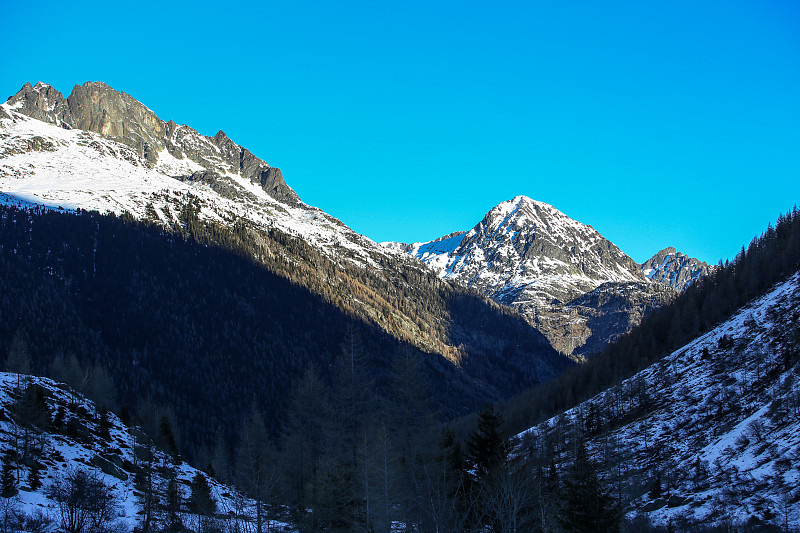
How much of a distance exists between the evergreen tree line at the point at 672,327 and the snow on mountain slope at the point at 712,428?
1722cm

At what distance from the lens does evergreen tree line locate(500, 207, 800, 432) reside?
423 feet

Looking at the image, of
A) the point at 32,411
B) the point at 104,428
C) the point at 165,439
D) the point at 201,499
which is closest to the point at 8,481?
the point at 32,411

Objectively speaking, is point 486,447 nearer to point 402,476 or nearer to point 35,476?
point 402,476

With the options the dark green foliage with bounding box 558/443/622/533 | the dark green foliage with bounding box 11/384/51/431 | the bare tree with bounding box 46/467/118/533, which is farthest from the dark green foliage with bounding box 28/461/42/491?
the dark green foliage with bounding box 558/443/622/533

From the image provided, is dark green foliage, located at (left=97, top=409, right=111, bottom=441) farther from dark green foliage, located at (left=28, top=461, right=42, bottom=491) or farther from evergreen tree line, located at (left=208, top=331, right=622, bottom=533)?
evergreen tree line, located at (left=208, top=331, right=622, bottom=533)

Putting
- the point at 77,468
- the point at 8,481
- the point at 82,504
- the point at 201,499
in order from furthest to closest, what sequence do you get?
the point at 201,499
the point at 77,468
the point at 8,481
the point at 82,504

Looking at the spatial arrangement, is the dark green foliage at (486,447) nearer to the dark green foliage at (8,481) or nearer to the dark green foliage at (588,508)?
the dark green foliage at (588,508)

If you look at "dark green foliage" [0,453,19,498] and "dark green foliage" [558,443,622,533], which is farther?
"dark green foliage" [0,453,19,498]

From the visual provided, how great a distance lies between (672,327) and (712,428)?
7773 centimetres

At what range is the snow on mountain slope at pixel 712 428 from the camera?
5253cm

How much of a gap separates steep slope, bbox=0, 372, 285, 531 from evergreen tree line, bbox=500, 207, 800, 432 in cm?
10028

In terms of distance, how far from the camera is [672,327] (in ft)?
481

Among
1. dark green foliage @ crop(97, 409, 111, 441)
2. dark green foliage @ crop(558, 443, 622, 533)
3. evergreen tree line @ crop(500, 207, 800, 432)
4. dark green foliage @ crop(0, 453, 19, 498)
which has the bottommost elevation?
dark green foliage @ crop(558, 443, 622, 533)

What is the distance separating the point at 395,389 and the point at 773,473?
1394 inches
